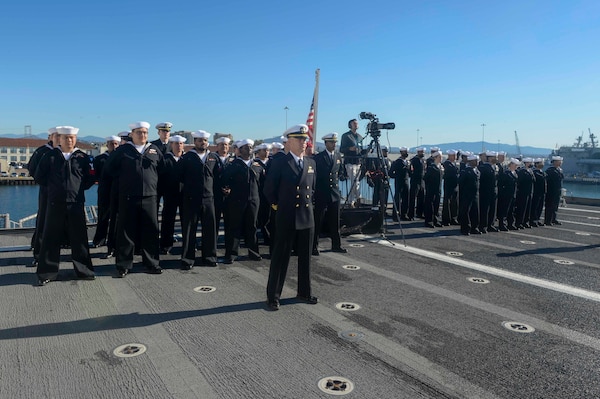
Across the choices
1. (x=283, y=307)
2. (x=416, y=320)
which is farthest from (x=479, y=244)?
(x=283, y=307)

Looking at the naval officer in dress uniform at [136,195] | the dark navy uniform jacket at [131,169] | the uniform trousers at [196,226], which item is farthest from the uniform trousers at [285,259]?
the dark navy uniform jacket at [131,169]

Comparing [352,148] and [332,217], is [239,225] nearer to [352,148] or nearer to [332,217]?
[332,217]

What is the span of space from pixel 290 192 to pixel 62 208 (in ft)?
10.3

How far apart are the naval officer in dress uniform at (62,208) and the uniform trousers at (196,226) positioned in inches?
54.8

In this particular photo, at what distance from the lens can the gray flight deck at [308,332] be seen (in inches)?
118

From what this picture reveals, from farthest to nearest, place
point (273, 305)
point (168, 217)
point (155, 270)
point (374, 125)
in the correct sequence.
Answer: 1. point (374, 125)
2. point (168, 217)
3. point (155, 270)
4. point (273, 305)

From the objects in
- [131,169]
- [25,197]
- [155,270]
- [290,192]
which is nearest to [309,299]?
[290,192]

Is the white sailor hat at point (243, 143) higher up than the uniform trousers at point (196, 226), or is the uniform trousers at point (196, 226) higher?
the white sailor hat at point (243, 143)

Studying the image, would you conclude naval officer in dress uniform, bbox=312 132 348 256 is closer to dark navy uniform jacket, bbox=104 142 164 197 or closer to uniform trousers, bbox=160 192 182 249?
uniform trousers, bbox=160 192 182 249

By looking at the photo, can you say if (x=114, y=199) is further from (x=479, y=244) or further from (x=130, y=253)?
(x=479, y=244)

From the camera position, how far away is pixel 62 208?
5379 millimetres

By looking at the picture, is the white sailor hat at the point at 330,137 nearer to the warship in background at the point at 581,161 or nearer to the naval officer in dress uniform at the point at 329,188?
the naval officer in dress uniform at the point at 329,188

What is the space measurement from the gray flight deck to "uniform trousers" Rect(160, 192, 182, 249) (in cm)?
95

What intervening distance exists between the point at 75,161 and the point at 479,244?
7867 millimetres
